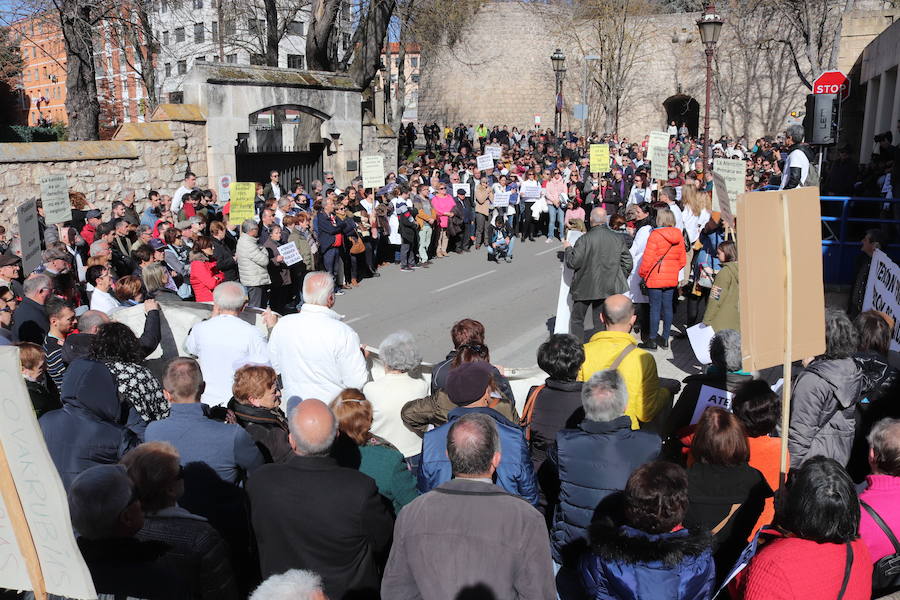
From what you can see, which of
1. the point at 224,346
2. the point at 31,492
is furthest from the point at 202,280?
the point at 31,492

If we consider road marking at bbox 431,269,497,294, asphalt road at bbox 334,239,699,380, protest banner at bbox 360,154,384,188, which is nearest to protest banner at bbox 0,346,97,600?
asphalt road at bbox 334,239,699,380

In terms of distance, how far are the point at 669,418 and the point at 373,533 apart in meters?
2.45

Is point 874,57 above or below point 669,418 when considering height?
above

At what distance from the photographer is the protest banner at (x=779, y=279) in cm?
391

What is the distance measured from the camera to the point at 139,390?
514cm

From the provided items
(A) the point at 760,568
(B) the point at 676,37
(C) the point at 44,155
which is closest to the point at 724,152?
(B) the point at 676,37

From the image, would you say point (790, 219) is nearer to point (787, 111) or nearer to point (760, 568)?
point (760, 568)

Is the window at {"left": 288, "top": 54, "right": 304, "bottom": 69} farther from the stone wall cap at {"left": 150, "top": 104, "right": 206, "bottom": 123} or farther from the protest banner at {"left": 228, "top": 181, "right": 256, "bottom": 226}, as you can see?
the protest banner at {"left": 228, "top": 181, "right": 256, "bottom": 226}

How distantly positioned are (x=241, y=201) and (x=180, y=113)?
539 centimetres

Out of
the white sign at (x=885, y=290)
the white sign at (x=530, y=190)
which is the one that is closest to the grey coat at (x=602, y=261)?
the white sign at (x=885, y=290)

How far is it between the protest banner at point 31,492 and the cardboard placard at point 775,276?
2.93 meters

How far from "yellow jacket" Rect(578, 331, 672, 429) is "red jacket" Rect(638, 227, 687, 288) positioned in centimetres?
405

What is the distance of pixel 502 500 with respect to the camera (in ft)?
10.6

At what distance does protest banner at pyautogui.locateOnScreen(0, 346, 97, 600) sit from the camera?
2826 millimetres
